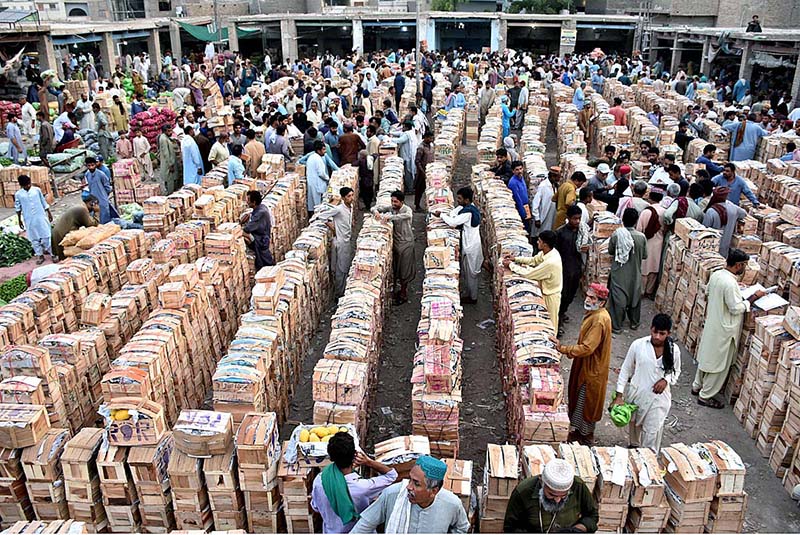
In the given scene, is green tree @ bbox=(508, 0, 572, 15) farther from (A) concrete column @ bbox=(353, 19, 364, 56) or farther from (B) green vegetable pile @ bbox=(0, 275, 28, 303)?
(B) green vegetable pile @ bbox=(0, 275, 28, 303)

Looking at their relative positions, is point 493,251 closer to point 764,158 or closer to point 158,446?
point 158,446

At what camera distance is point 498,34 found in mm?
37000

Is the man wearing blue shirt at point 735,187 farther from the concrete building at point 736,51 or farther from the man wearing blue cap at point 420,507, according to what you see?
the concrete building at point 736,51

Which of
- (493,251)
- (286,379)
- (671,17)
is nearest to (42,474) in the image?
(286,379)

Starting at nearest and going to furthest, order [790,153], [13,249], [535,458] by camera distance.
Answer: [535,458], [13,249], [790,153]

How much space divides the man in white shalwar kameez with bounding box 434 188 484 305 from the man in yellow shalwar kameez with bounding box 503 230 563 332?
1.48 metres

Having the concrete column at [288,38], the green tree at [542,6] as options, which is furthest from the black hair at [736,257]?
the green tree at [542,6]

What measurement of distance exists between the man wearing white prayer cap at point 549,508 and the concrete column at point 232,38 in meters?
36.2

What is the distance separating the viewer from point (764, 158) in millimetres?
15211

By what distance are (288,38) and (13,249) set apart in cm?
2850

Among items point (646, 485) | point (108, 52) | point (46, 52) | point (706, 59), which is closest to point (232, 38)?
point (108, 52)

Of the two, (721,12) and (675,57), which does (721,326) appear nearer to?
(675,57)

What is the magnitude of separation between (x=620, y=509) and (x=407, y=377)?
12.5 ft

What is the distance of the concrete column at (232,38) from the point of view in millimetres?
36406
